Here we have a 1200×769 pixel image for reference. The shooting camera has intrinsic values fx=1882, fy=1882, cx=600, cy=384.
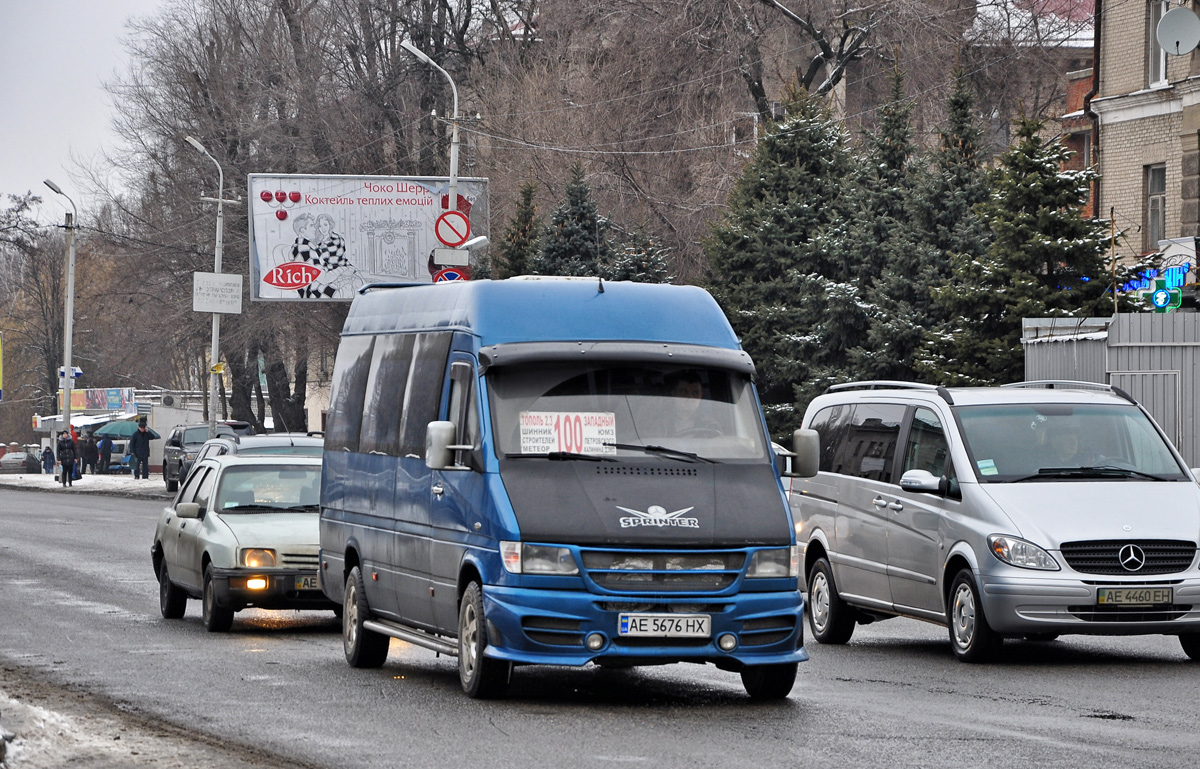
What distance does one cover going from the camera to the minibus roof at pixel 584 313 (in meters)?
11.0

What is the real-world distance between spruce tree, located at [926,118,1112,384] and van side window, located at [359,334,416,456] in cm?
1560

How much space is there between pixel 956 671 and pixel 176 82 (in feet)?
160

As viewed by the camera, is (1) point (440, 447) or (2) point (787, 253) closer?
(1) point (440, 447)

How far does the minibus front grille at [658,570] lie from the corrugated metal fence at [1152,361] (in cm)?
1465

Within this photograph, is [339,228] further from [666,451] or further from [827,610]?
[666,451]

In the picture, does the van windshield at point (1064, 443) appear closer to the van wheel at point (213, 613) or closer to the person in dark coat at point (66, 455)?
the van wheel at point (213, 613)

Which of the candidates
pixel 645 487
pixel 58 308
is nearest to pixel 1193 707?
pixel 645 487

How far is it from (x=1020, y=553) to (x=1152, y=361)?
12.6 metres

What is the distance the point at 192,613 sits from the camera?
699 inches

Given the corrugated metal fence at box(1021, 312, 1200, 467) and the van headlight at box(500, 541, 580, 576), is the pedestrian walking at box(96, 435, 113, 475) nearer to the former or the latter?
the corrugated metal fence at box(1021, 312, 1200, 467)

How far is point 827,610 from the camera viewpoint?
1494 cm

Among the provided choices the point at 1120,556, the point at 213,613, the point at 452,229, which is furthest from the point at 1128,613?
the point at 452,229

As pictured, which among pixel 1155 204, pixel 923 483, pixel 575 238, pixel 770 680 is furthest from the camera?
pixel 575 238

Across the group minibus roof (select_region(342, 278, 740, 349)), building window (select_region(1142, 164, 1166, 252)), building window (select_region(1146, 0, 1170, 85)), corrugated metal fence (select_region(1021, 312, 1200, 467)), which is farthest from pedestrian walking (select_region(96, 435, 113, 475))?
minibus roof (select_region(342, 278, 740, 349))
